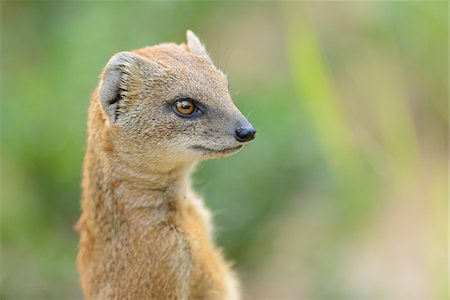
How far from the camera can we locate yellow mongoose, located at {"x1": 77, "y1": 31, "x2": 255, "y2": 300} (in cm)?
229

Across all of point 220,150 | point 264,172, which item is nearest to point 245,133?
point 220,150

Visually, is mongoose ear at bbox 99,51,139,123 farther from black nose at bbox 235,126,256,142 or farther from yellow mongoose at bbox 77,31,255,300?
black nose at bbox 235,126,256,142

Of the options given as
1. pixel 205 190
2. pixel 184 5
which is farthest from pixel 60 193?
pixel 184 5

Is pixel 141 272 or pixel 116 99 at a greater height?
pixel 116 99

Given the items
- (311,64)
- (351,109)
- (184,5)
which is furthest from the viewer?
(351,109)

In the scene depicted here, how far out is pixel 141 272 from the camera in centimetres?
238

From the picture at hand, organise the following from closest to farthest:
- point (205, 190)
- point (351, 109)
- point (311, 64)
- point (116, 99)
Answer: point (116, 99) < point (311, 64) < point (205, 190) < point (351, 109)

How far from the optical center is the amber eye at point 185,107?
230 cm

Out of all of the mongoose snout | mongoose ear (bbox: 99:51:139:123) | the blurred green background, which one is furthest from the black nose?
the blurred green background

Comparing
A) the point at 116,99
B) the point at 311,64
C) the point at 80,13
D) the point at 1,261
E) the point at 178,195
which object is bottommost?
the point at 1,261

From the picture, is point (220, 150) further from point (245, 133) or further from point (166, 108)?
point (166, 108)

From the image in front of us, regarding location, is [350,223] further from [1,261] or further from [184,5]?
[1,261]

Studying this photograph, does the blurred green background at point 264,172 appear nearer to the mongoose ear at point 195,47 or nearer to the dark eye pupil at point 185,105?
the mongoose ear at point 195,47

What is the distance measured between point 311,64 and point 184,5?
69.6 inches
